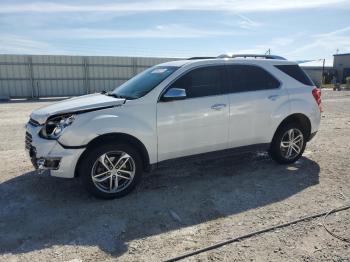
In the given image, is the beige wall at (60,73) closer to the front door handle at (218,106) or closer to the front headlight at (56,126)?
the front headlight at (56,126)

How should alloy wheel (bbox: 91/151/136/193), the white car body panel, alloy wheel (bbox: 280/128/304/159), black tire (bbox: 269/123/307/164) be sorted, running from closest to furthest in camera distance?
alloy wheel (bbox: 91/151/136/193), the white car body panel, black tire (bbox: 269/123/307/164), alloy wheel (bbox: 280/128/304/159)

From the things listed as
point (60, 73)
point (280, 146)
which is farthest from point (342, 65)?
point (280, 146)

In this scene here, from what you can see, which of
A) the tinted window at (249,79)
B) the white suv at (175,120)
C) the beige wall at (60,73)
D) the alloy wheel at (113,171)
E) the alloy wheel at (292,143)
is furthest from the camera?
the beige wall at (60,73)

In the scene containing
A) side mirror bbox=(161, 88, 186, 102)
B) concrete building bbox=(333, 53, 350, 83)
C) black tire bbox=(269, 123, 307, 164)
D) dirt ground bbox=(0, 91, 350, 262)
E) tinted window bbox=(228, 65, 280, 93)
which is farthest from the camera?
concrete building bbox=(333, 53, 350, 83)

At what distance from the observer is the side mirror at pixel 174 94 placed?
4555 millimetres

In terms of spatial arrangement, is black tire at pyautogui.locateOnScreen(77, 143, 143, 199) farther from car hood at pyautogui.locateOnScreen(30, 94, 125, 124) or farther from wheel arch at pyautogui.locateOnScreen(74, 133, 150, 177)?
car hood at pyautogui.locateOnScreen(30, 94, 125, 124)

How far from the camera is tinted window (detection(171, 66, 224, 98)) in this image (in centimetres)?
488

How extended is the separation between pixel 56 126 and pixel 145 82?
151 centimetres

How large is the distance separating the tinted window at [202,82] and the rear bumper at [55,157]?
1714mm

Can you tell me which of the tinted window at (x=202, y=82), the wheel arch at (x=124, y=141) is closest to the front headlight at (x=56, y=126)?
the wheel arch at (x=124, y=141)

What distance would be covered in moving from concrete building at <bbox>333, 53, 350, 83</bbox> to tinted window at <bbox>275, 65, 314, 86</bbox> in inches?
1885

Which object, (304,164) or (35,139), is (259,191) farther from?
(35,139)

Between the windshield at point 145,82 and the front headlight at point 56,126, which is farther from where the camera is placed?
the windshield at point 145,82

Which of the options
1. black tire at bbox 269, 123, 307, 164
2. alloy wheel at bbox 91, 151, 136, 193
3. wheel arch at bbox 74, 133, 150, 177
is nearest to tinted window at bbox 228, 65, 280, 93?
black tire at bbox 269, 123, 307, 164
